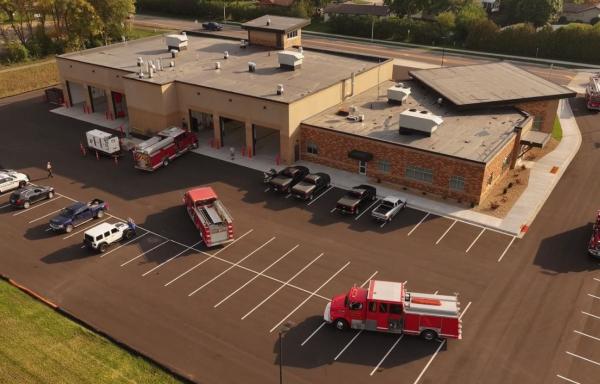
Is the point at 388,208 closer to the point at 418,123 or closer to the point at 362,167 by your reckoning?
the point at 362,167

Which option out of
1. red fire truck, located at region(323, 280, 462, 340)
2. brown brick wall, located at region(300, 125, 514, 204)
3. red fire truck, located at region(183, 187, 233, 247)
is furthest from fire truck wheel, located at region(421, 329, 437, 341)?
brown brick wall, located at region(300, 125, 514, 204)

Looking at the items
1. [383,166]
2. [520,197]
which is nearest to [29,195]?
[383,166]

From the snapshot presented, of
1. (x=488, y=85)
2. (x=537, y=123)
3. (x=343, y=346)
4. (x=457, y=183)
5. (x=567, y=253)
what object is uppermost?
(x=488, y=85)

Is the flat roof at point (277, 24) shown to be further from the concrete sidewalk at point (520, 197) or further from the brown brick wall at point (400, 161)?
the brown brick wall at point (400, 161)

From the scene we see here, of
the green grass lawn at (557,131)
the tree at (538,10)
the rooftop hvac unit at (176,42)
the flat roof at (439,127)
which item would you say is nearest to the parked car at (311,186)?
the flat roof at (439,127)

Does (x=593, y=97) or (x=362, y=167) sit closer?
(x=362, y=167)
